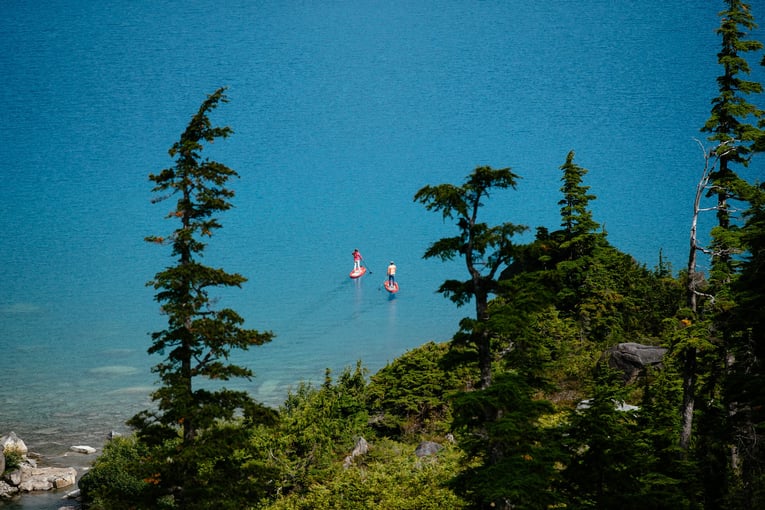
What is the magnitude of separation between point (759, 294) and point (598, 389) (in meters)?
3.75

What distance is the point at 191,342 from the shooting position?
49.0ft

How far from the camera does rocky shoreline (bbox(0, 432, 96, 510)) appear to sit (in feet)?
101

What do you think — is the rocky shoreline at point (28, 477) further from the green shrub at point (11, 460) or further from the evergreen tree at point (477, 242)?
the evergreen tree at point (477, 242)

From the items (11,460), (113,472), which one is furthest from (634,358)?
(11,460)

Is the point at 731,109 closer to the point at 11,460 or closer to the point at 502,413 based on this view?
the point at 502,413

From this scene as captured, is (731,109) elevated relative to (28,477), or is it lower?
elevated

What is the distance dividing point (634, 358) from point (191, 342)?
1988 centimetres

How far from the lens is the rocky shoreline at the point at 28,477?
101ft

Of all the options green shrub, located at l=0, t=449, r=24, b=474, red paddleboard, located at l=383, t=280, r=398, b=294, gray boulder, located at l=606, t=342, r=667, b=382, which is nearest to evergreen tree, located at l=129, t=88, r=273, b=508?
gray boulder, located at l=606, t=342, r=667, b=382

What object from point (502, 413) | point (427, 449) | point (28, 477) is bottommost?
point (28, 477)

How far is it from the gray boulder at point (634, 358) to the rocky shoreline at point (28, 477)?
25273 millimetres

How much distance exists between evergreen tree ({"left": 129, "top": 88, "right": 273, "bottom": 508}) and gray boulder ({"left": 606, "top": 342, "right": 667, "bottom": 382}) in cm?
1791

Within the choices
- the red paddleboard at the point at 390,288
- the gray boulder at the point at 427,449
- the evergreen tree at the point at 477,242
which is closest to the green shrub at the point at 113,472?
the gray boulder at the point at 427,449

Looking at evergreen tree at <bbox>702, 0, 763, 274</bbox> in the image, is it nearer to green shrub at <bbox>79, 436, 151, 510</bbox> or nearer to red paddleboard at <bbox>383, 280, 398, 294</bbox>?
green shrub at <bbox>79, 436, 151, 510</bbox>
